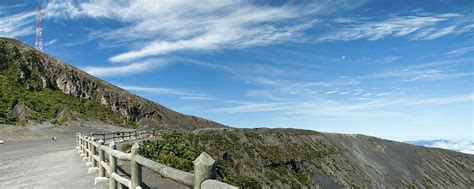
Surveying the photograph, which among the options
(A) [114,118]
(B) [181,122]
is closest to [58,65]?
(A) [114,118]

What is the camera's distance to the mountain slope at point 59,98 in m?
102

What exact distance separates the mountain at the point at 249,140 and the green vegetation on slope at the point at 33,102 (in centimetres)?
20

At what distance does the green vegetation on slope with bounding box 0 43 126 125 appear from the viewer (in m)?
97.3

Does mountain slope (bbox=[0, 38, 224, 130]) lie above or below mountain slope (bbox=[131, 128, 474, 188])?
above

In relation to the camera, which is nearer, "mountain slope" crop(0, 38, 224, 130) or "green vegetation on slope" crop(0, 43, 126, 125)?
"green vegetation on slope" crop(0, 43, 126, 125)

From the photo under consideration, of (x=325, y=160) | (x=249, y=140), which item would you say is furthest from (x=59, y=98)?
(x=325, y=160)

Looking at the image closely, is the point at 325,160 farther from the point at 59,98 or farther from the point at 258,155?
the point at 59,98

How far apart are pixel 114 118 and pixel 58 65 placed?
25.1m

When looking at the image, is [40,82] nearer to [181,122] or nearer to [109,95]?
[109,95]

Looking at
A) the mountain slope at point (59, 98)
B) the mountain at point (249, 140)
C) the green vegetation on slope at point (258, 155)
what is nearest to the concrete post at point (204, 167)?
the green vegetation on slope at point (258, 155)

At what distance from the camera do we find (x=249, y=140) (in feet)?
308

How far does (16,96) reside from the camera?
10350cm

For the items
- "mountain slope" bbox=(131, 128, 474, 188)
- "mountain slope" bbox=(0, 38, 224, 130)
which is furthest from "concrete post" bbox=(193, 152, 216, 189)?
"mountain slope" bbox=(0, 38, 224, 130)

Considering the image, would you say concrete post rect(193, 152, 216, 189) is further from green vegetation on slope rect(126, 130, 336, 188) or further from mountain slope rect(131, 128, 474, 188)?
green vegetation on slope rect(126, 130, 336, 188)
